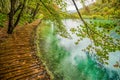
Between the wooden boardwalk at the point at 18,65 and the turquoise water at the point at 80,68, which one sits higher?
the wooden boardwalk at the point at 18,65

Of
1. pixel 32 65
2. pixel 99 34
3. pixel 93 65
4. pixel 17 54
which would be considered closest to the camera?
pixel 99 34

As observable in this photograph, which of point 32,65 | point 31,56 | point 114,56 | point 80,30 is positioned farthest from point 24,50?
point 114,56

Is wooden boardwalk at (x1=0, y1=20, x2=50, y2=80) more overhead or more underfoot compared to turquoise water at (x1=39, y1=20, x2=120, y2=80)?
more overhead

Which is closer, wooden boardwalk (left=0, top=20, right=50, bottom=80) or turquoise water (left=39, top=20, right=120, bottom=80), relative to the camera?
wooden boardwalk (left=0, top=20, right=50, bottom=80)

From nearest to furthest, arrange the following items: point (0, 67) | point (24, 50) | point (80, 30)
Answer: point (80, 30) → point (0, 67) → point (24, 50)

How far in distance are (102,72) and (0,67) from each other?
23.7 feet

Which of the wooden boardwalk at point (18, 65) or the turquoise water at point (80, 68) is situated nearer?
the wooden boardwalk at point (18, 65)

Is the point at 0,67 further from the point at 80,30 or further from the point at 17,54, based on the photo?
the point at 80,30

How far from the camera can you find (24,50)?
11.3 metres

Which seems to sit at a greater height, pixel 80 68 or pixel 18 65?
pixel 18 65

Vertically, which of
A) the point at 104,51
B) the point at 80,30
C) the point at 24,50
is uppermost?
the point at 80,30

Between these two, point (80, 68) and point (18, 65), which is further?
point (80, 68)

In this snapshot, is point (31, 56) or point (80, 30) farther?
point (31, 56)

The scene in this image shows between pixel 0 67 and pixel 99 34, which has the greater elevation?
pixel 99 34
